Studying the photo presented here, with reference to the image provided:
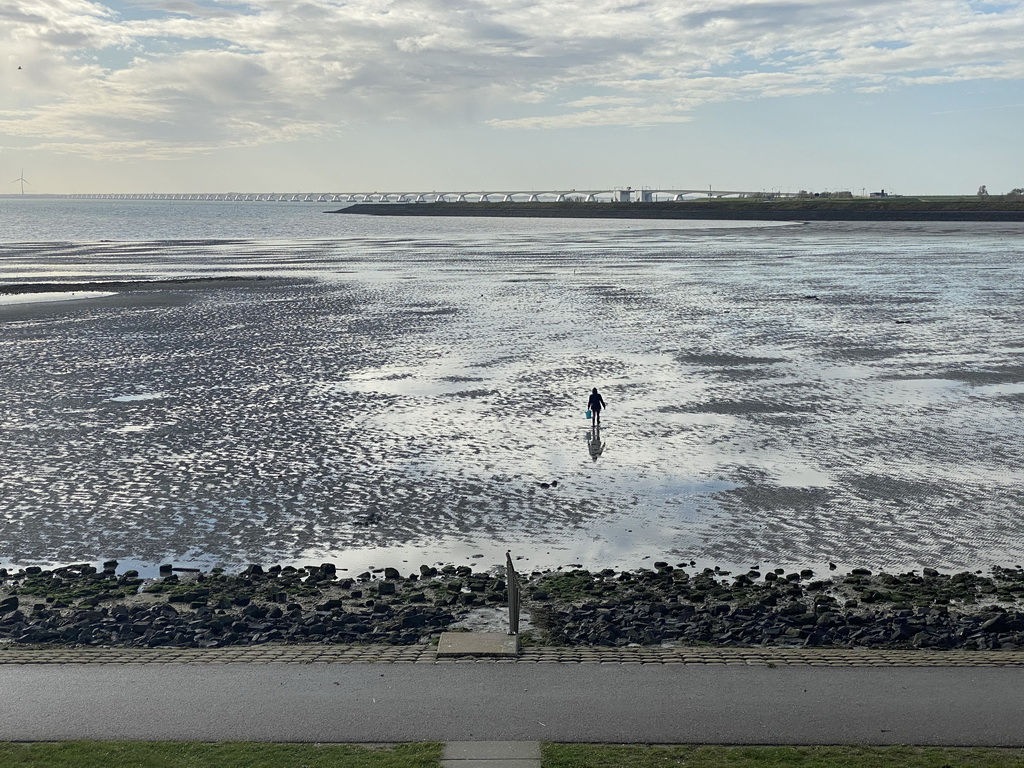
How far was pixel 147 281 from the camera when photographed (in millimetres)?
74375

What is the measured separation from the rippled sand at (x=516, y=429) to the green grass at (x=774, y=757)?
8726 millimetres

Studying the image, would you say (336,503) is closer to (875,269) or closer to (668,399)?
(668,399)

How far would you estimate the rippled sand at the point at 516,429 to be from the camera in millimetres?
20672

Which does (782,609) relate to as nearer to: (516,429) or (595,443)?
(595,443)

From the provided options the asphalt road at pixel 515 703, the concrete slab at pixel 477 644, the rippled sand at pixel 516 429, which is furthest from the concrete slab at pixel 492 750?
the rippled sand at pixel 516 429

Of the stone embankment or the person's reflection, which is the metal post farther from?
the person's reflection

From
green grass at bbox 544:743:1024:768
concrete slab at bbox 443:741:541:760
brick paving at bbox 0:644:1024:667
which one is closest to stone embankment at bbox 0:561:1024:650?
brick paving at bbox 0:644:1024:667

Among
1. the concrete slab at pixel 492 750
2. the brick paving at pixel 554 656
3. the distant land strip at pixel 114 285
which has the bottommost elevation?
the distant land strip at pixel 114 285

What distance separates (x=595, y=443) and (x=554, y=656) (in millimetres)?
14251

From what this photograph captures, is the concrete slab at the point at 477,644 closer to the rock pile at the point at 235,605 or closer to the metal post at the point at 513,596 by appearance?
the metal post at the point at 513,596

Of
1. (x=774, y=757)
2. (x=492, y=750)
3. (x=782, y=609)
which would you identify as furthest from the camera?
(x=782, y=609)

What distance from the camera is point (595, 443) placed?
89.7ft

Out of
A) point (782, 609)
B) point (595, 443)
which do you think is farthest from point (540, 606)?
point (595, 443)

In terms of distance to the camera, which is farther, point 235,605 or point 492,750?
point 235,605
